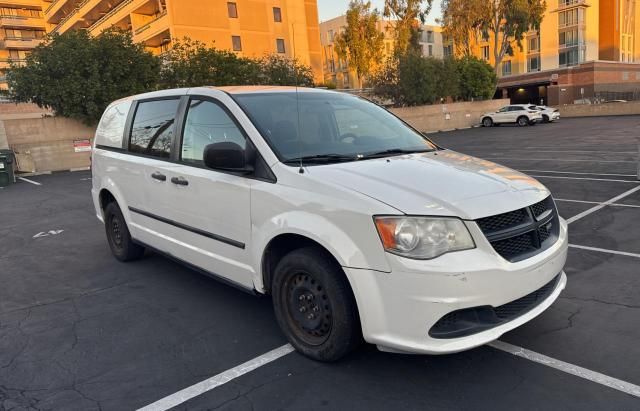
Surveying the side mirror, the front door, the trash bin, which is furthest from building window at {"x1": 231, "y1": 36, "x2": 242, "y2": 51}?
the side mirror

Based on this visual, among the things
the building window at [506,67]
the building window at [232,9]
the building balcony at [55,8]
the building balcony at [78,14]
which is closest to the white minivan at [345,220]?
the building window at [232,9]

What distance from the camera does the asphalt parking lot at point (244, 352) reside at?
9.72 feet

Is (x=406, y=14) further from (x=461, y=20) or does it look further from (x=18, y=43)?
(x=18, y=43)

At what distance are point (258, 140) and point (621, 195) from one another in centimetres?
748

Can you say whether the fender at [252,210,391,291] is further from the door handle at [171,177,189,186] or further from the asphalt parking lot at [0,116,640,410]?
the door handle at [171,177,189,186]

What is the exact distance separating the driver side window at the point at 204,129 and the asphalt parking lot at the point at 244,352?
1441mm

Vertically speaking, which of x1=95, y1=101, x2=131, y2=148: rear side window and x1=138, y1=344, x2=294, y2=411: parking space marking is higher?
x1=95, y1=101, x2=131, y2=148: rear side window

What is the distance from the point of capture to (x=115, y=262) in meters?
6.05

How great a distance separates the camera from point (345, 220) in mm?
2963

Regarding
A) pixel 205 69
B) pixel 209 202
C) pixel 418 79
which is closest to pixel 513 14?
pixel 418 79

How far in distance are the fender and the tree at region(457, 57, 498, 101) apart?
3751 centimetres

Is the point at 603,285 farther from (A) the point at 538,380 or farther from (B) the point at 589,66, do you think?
(B) the point at 589,66

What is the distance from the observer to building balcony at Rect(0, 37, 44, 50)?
6159cm

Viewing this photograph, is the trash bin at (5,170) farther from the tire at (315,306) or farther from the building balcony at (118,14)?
the building balcony at (118,14)
